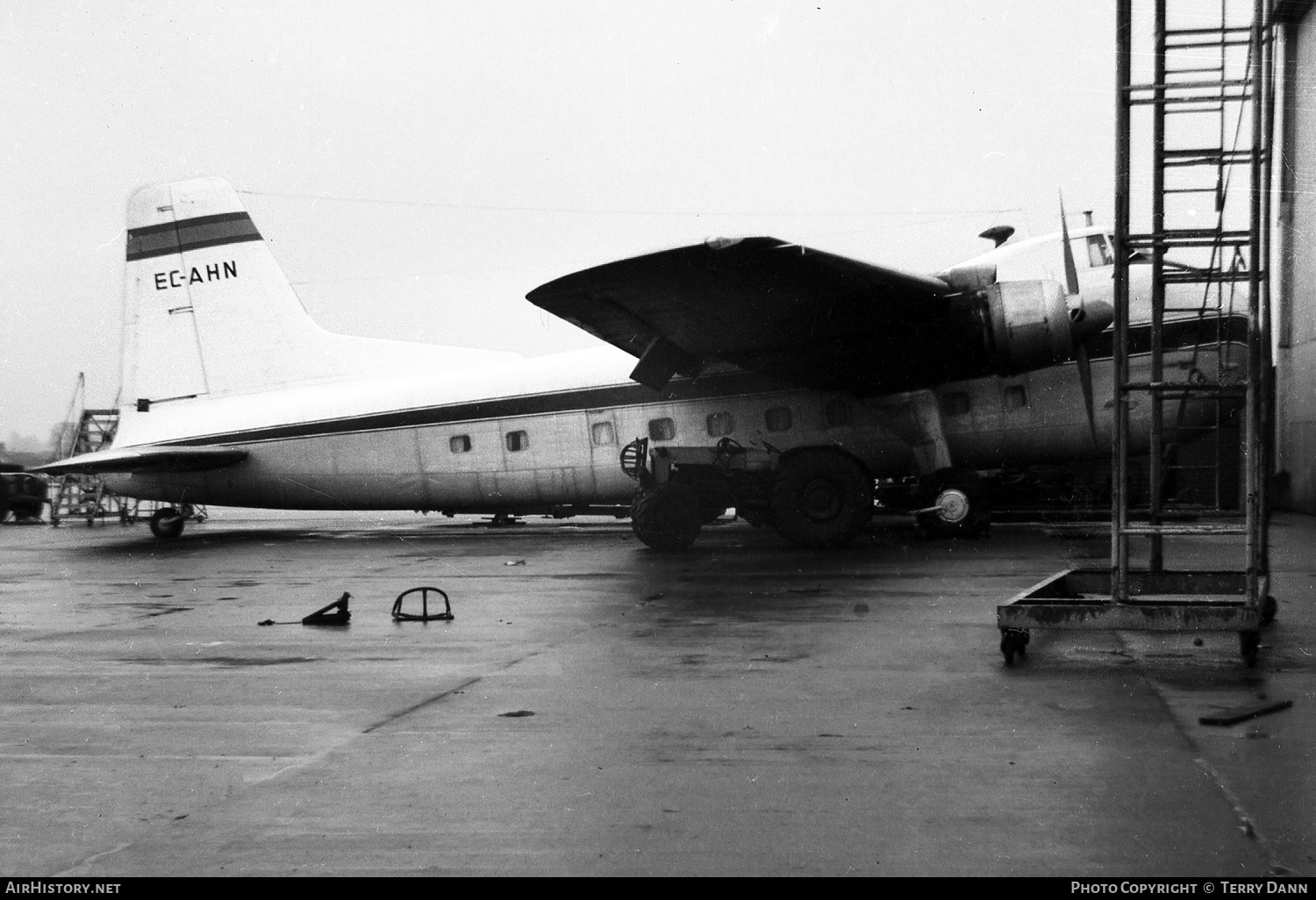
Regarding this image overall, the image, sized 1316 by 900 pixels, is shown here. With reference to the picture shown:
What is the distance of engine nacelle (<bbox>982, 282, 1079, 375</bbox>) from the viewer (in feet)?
51.2

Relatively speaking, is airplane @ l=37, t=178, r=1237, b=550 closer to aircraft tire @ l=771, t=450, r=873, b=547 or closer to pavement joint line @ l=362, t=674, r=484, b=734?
aircraft tire @ l=771, t=450, r=873, b=547

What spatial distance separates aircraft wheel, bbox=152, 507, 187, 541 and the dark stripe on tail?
4.74 m

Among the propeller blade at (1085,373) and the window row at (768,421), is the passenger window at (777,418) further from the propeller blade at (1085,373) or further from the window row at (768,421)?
the propeller blade at (1085,373)

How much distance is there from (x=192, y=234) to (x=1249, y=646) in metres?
19.4

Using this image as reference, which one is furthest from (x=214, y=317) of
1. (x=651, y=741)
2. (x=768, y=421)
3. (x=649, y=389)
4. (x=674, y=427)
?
(x=651, y=741)

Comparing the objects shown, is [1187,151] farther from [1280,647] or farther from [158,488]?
[158,488]

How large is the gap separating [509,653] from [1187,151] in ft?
18.6

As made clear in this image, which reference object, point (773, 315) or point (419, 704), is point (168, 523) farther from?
point (419, 704)

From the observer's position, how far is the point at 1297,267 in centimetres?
2742

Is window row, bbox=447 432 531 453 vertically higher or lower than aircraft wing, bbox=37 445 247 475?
higher

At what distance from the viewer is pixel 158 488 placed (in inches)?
839

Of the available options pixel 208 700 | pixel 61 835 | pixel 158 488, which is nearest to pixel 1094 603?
pixel 208 700

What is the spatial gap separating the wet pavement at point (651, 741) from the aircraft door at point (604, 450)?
295 inches

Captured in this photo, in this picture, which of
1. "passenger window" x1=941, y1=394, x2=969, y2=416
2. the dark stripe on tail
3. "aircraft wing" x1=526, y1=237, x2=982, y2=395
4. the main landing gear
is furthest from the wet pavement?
the dark stripe on tail
